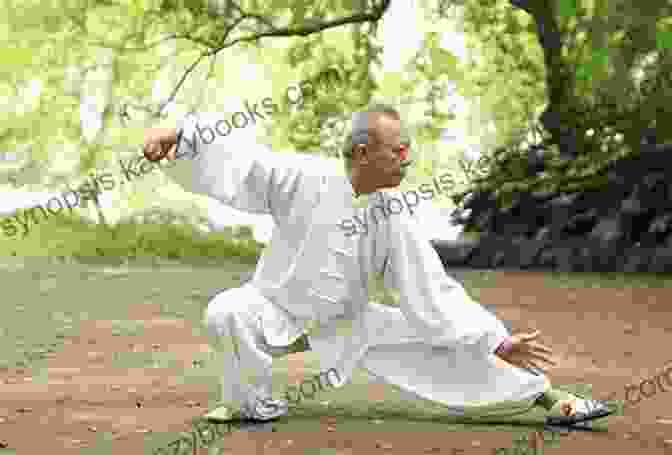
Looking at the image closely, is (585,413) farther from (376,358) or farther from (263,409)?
(263,409)

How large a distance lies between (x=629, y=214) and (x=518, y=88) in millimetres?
3285

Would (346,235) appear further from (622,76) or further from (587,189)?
(587,189)

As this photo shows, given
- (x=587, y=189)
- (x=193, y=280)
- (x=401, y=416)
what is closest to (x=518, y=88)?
(x=587, y=189)

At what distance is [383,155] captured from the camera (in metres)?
4.76

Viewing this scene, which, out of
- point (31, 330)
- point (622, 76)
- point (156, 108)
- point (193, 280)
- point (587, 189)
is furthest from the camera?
point (156, 108)

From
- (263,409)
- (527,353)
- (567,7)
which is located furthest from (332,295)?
(567,7)

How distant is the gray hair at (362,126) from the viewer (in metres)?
4.75

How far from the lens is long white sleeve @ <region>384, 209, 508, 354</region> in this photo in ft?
15.6

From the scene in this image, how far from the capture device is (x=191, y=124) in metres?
4.66

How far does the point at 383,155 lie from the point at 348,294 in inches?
23.2

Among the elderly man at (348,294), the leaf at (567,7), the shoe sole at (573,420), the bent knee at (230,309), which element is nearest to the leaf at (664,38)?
the leaf at (567,7)

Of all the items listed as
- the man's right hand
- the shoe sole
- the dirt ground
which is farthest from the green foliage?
the man's right hand

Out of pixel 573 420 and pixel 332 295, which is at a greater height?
pixel 332 295

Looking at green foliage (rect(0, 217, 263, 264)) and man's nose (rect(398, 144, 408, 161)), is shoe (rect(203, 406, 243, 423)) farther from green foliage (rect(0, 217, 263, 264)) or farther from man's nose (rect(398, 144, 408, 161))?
green foliage (rect(0, 217, 263, 264))
